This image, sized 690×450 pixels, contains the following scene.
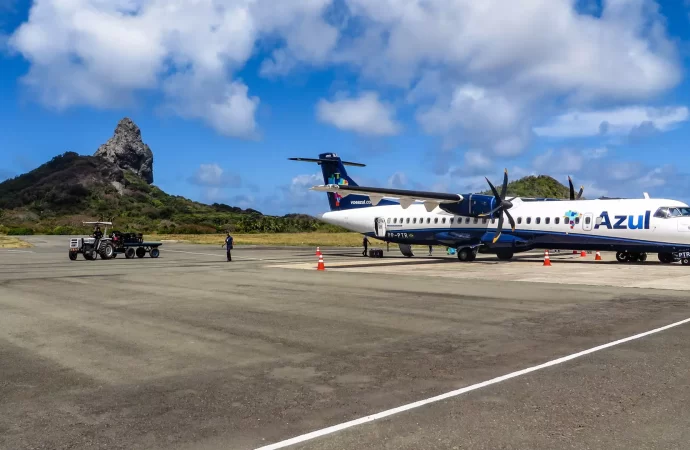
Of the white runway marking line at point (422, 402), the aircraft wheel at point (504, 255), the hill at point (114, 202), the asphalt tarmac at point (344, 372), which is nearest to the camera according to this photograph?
the white runway marking line at point (422, 402)

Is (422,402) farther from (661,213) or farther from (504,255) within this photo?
(504,255)

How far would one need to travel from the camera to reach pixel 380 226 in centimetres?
3353

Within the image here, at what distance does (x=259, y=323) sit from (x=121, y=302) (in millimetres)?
4832

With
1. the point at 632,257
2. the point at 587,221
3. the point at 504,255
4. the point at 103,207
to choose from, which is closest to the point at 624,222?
the point at 587,221

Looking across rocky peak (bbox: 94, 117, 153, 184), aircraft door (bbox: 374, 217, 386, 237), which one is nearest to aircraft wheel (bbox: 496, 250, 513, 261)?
aircraft door (bbox: 374, 217, 386, 237)

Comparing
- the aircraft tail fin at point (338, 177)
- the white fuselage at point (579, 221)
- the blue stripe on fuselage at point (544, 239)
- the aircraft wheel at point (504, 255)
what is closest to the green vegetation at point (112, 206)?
the aircraft tail fin at point (338, 177)

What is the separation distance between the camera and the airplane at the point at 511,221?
23422mm

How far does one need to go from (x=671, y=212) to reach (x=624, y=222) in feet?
6.02

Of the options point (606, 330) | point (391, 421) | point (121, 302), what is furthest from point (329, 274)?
point (391, 421)

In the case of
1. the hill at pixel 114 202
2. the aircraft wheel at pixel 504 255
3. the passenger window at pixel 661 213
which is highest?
the hill at pixel 114 202

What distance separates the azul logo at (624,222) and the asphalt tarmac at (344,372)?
11.1 meters

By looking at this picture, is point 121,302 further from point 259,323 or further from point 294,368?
point 294,368

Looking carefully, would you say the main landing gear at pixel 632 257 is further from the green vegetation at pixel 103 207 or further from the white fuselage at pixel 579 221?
the green vegetation at pixel 103 207

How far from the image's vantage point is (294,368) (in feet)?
22.7
